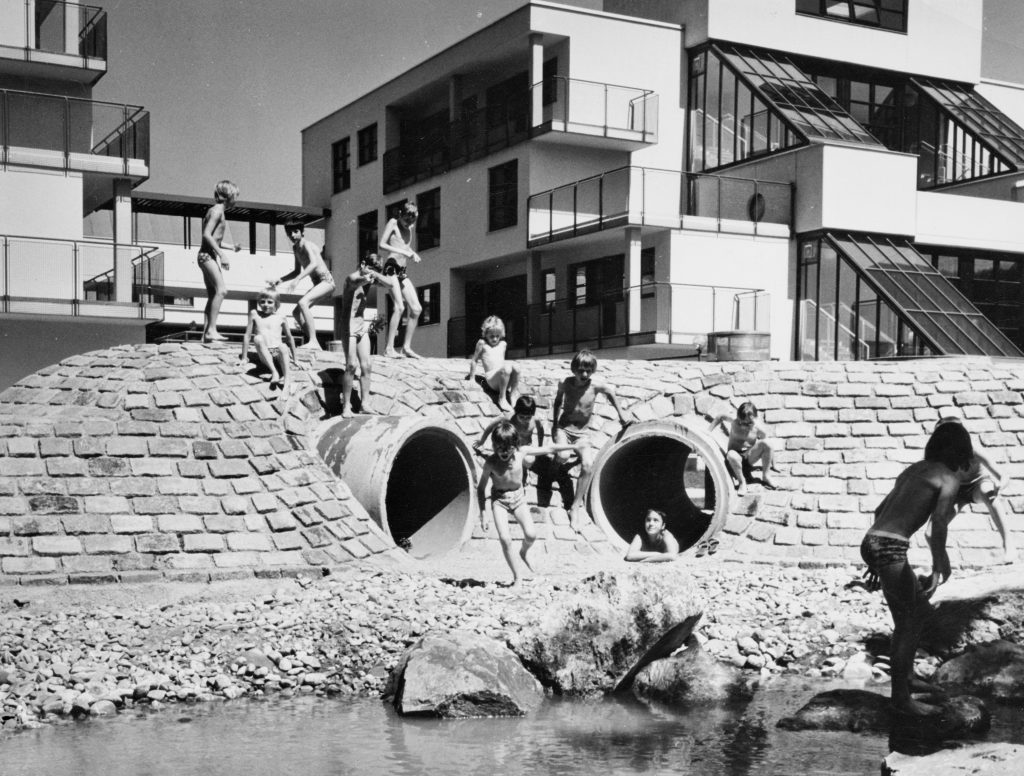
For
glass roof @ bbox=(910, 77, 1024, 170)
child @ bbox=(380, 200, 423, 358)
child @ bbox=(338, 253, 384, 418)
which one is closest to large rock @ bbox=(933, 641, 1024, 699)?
child @ bbox=(338, 253, 384, 418)

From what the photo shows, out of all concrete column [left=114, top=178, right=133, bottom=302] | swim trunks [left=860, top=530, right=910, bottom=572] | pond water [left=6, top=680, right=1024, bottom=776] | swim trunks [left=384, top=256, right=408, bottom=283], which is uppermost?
concrete column [left=114, top=178, right=133, bottom=302]

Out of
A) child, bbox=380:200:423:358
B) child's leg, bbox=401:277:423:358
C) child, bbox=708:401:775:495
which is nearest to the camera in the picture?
child, bbox=380:200:423:358

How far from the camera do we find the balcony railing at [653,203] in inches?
1223

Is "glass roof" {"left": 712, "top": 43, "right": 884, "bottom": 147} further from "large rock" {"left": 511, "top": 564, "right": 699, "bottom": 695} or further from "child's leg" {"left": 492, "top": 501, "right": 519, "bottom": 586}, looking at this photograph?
"large rock" {"left": 511, "top": 564, "right": 699, "bottom": 695}

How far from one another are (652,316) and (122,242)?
12.0 m

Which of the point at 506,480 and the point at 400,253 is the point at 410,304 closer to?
the point at 400,253

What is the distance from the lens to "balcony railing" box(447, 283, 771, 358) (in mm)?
29641

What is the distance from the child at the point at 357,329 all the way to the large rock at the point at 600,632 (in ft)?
21.4

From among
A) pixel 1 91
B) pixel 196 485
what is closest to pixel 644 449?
pixel 196 485

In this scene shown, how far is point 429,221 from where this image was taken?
124 ft

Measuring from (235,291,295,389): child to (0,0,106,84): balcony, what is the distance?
479 inches

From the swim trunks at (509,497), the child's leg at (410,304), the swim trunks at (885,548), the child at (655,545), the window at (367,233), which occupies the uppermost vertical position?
the window at (367,233)

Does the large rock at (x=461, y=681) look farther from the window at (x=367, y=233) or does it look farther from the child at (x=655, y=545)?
the window at (x=367, y=233)

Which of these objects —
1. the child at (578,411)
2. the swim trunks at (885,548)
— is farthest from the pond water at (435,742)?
the child at (578,411)
